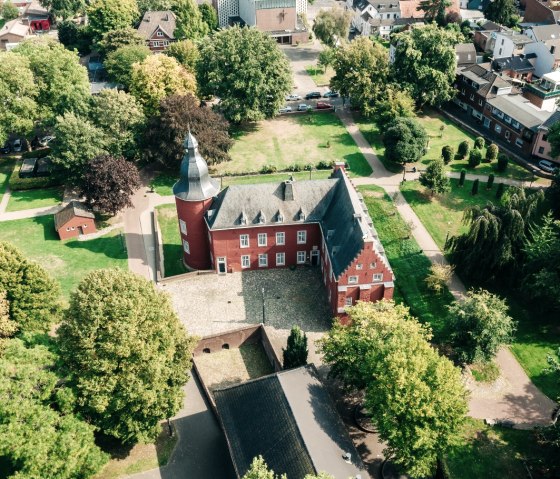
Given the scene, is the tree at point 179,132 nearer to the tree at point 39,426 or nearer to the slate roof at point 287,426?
the tree at point 39,426

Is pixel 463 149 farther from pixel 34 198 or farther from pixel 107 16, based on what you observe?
pixel 107 16

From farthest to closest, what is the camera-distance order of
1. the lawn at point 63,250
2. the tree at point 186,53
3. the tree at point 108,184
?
the tree at point 186,53
the tree at point 108,184
the lawn at point 63,250

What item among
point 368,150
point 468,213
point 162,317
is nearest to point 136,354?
point 162,317

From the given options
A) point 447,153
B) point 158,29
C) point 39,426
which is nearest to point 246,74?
point 447,153

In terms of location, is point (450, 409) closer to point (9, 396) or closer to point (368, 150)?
point (9, 396)

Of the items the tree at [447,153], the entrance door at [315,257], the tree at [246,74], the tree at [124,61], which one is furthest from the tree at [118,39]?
the entrance door at [315,257]
